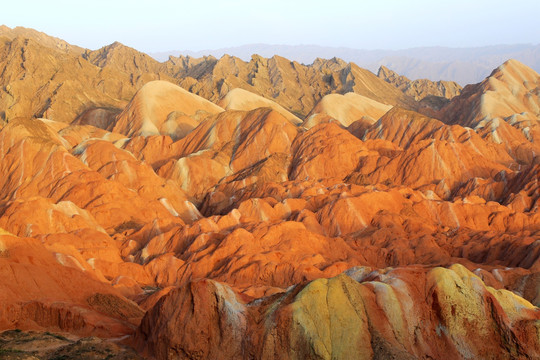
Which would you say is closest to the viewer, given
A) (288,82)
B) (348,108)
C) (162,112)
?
(162,112)

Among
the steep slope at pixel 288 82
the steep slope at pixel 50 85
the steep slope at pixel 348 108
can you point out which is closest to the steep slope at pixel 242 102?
the steep slope at pixel 348 108

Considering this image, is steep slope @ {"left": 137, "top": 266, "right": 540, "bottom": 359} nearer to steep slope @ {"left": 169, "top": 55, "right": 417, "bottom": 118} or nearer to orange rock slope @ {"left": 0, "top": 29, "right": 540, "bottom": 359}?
orange rock slope @ {"left": 0, "top": 29, "right": 540, "bottom": 359}

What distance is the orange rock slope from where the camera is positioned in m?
24.6

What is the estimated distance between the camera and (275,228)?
49.9 meters

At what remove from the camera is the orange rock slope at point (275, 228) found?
24.6m

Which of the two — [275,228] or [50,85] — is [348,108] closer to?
[50,85]

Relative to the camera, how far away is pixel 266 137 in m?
87.8

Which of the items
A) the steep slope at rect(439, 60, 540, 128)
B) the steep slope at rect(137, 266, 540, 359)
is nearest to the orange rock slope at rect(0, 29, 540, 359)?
the steep slope at rect(137, 266, 540, 359)

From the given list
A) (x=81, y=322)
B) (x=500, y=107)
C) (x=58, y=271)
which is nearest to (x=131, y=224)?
(x=58, y=271)

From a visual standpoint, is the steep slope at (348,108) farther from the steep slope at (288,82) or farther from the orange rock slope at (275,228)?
the steep slope at (288,82)

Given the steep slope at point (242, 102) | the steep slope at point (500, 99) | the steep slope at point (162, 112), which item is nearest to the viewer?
the steep slope at point (162, 112)

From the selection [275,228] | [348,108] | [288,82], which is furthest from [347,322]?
[288,82]

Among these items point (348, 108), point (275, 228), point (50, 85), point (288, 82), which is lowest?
point (288, 82)

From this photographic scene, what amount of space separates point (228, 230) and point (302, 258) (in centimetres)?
989
